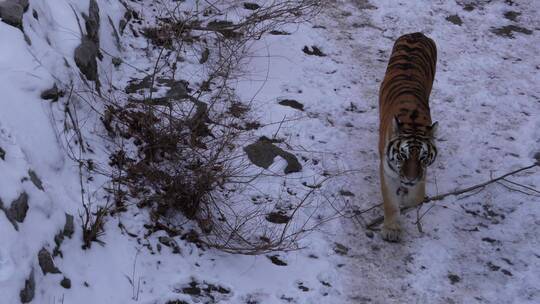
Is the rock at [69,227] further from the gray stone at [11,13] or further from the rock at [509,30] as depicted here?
the rock at [509,30]

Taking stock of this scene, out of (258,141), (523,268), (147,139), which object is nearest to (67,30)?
(147,139)

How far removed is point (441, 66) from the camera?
264 inches

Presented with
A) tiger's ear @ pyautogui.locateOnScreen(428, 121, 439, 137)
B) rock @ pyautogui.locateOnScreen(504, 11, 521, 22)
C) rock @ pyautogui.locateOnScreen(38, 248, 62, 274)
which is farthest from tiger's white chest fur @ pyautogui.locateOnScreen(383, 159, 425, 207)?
rock @ pyautogui.locateOnScreen(504, 11, 521, 22)

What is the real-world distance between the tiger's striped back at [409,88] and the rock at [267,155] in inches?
29.1

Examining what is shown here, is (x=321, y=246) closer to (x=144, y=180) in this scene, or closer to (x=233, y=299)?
(x=233, y=299)

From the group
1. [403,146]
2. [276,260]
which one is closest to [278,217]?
[276,260]

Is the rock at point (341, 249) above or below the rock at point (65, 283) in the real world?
above

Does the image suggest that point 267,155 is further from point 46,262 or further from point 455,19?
point 455,19

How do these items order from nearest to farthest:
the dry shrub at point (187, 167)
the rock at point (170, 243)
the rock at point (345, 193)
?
the rock at point (170, 243) < the dry shrub at point (187, 167) < the rock at point (345, 193)

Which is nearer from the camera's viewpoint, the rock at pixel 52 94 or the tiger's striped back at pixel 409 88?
the rock at pixel 52 94

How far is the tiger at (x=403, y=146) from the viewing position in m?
4.22

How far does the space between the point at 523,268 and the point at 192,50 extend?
361cm

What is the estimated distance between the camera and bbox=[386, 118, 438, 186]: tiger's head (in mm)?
4199

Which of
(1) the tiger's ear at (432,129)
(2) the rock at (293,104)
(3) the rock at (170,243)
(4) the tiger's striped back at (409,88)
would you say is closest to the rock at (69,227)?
(3) the rock at (170,243)
